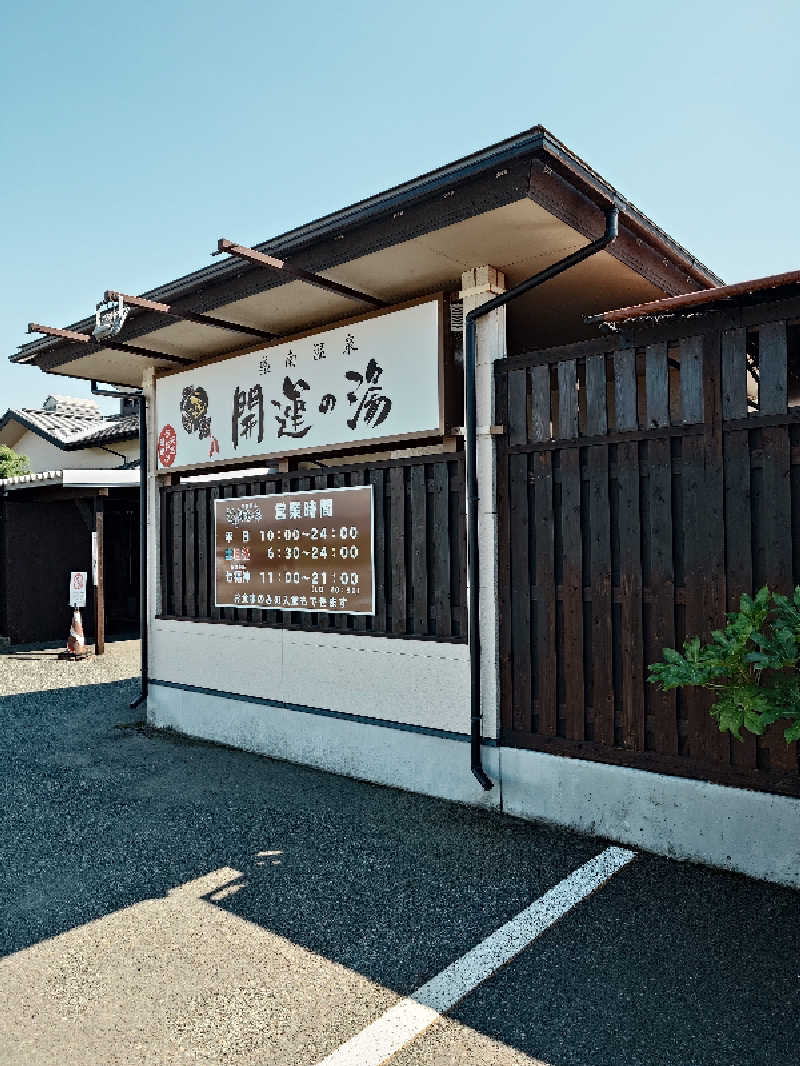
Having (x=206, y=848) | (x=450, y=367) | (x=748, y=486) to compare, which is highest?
(x=450, y=367)

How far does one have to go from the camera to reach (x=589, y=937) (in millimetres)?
3619

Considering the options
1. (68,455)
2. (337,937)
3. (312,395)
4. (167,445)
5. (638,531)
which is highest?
(68,455)

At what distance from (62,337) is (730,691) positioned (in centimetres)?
636

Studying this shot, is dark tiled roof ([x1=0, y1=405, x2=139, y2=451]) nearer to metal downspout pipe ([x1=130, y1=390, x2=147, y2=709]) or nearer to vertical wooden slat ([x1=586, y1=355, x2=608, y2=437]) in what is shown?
metal downspout pipe ([x1=130, y1=390, x2=147, y2=709])

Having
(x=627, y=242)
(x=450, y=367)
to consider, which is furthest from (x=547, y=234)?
(x=450, y=367)

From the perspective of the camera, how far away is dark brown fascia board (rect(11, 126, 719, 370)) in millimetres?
4297

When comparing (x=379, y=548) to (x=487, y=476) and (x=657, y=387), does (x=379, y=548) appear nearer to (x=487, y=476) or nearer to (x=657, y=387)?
(x=487, y=476)

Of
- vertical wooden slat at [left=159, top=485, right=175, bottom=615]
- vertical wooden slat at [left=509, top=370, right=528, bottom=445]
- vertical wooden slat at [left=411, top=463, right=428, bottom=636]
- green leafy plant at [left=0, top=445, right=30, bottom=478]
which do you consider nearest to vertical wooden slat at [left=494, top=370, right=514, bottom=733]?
vertical wooden slat at [left=509, top=370, right=528, bottom=445]

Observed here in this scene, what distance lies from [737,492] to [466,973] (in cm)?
301

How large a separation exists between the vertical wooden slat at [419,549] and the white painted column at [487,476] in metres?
0.54

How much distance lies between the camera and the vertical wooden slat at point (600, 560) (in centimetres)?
481

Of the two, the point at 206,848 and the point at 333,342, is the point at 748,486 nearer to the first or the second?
the point at 333,342

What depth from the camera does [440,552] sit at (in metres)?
Result: 5.74

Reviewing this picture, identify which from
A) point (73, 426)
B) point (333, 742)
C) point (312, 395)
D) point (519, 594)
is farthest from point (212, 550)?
point (73, 426)
